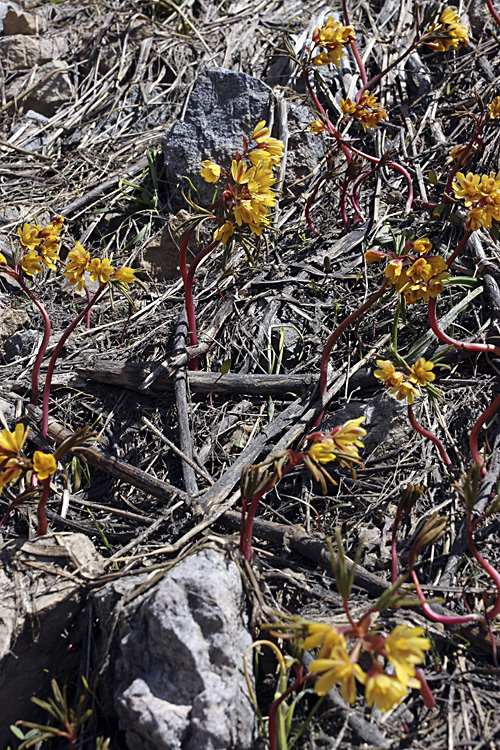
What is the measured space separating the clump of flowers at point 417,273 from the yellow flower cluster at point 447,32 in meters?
1.80

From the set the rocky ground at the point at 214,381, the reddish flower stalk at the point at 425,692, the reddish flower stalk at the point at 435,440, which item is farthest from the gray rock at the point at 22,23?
the reddish flower stalk at the point at 425,692

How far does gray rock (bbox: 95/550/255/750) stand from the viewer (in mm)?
1879

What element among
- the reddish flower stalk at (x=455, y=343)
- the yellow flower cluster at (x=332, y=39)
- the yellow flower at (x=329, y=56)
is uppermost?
the yellow flower cluster at (x=332, y=39)

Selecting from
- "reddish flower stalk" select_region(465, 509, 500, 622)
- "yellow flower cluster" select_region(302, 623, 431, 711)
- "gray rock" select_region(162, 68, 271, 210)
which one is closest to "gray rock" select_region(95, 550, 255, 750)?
"yellow flower cluster" select_region(302, 623, 431, 711)

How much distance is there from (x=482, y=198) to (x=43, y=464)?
1.82 meters

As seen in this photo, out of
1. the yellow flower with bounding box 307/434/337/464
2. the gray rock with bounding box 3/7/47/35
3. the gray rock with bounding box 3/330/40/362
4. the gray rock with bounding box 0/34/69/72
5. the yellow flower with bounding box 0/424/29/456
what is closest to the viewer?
the yellow flower with bounding box 307/434/337/464

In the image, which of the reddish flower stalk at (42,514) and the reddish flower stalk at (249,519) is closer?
the reddish flower stalk at (249,519)

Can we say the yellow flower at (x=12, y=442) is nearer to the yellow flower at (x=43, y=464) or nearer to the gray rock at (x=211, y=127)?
the yellow flower at (x=43, y=464)

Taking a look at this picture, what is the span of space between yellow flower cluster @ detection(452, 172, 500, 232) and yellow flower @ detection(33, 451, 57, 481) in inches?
67.4

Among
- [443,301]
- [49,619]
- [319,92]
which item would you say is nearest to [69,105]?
[319,92]

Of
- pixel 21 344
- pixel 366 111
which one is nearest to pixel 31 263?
pixel 21 344

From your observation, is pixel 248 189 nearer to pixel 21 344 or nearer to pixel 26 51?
pixel 21 344

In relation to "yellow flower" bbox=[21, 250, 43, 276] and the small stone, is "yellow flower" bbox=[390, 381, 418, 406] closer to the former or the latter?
→ "yellow flower" bbox=[21, 250, 43, 276]

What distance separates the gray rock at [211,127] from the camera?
395 centimetres
